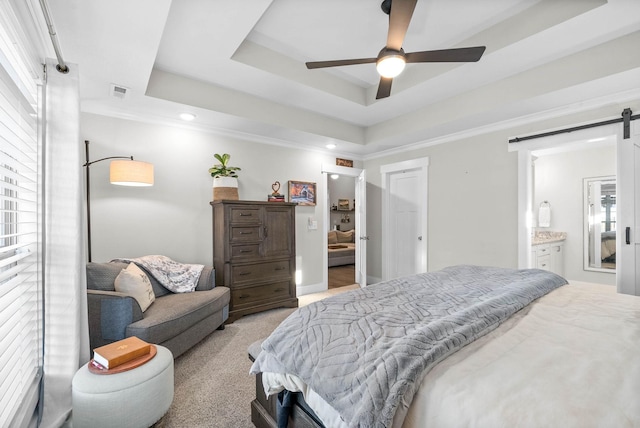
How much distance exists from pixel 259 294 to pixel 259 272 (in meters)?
0.27

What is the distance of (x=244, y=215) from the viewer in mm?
3570

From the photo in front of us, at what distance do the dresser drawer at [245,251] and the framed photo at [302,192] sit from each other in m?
1.13

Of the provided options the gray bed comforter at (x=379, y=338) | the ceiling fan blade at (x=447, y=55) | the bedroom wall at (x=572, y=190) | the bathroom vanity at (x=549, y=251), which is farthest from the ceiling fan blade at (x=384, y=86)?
the bedroom wall at (x=572, y=190)

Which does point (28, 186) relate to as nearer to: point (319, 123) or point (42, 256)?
point (42, 256)

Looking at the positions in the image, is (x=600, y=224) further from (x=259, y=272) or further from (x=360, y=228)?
(x=259, y=272)

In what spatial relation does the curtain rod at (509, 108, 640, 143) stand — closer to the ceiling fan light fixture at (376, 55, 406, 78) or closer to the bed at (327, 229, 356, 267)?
the ceiling fan light fixture at (376, 55, 406, 78)

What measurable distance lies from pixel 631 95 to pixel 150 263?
491 centimetres

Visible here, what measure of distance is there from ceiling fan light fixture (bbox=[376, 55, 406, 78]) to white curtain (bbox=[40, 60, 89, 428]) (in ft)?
6.28

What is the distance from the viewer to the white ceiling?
6.87 feet

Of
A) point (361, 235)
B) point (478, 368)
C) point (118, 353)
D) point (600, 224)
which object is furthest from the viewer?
point (361, 235)

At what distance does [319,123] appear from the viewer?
4145 mm

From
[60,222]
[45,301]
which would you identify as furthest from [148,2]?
[45,301]

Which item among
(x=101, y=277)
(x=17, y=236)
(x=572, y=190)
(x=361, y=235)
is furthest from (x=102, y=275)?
(x=572, y=190)

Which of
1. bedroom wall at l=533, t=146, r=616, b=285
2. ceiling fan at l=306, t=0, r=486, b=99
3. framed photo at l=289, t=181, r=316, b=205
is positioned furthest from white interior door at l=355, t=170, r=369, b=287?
bedroom wall at l=533, t=146, r=616, b=285
